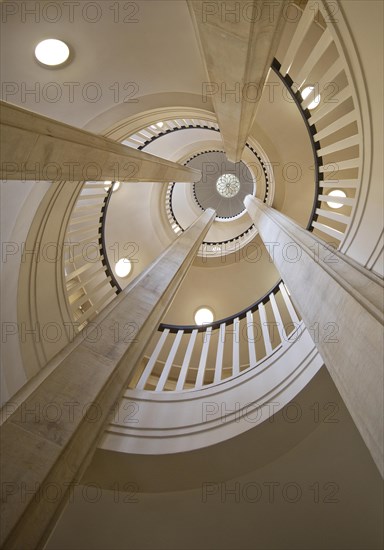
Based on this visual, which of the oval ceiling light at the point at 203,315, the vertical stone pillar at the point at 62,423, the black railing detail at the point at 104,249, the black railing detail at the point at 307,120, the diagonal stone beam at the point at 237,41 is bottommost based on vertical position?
the vertical stone pillar at the point at 62,423

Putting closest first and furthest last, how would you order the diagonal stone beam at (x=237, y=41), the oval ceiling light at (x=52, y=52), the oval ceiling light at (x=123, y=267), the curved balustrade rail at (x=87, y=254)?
the diagonal stone beam at (x=237, y=41) < the oval ceiling light at (x=52, y=52) < the curved balustrade rail at (x=87, y=254) < the oval ceiling light at (x=123, y=267)

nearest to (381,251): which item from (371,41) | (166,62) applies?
(371,41)

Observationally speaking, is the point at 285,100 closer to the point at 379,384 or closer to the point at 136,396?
the point at 136,396

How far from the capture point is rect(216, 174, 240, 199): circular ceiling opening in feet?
46.5

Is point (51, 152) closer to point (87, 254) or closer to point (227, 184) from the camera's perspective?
point (87, 254)

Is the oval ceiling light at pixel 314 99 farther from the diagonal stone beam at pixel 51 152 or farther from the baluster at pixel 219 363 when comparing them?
the baluster at pixel 219 363

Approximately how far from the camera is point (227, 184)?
560 inches

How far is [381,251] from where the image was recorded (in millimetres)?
3197

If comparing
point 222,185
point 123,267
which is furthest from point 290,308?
point 222,185

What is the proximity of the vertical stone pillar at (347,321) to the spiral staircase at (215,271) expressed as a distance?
0.43 feet

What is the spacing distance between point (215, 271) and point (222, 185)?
5350 mm

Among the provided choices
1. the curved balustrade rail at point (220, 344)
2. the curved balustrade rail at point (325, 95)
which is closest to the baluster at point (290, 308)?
the curved balustrade rail at point (220, 344)

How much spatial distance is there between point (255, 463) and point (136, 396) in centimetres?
Result: 151

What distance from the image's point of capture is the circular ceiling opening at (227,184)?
14180 millimetres
